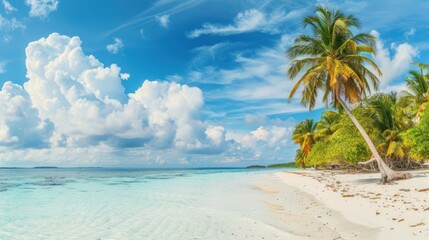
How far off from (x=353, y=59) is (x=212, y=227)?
15.9 metres

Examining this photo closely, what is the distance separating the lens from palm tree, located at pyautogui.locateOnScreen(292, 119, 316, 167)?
174 feet

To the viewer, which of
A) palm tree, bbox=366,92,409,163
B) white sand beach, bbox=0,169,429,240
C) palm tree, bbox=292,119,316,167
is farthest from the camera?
palm tree, bbox=292,119,316,167

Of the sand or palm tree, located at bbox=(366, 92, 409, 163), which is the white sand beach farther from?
A: palm tree, located at bbox=(366, 92, 409, 163)

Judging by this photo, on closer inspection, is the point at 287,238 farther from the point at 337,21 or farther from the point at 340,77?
the point at 337,21

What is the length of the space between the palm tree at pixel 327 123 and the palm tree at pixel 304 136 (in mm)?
3096

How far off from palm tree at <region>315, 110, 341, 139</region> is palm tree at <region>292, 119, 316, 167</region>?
10.2 ft

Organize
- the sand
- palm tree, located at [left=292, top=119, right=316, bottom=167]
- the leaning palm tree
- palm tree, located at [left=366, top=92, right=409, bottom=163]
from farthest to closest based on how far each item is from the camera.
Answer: palm tree, located at [left=292, top=119, right=316, bottom=167] < palm tree, located at [left=366, top=92, right=409, bottom=163] < the leaning palm tree < the sand

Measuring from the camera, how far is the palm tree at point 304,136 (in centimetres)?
5312

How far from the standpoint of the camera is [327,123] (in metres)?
50.4

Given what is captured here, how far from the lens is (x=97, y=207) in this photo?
648 inches

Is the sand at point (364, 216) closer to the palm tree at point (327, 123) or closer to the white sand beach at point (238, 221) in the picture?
the white sand beach at point (238, 221)

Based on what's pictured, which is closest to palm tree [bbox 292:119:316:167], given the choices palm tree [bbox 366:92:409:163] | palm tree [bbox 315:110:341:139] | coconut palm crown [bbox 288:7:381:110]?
palm tree [bbox 315:110:341:139]

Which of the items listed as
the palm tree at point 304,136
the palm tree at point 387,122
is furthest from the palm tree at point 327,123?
the palm tree at point 387,122

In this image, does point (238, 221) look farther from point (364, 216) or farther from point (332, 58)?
point (332, 58)
